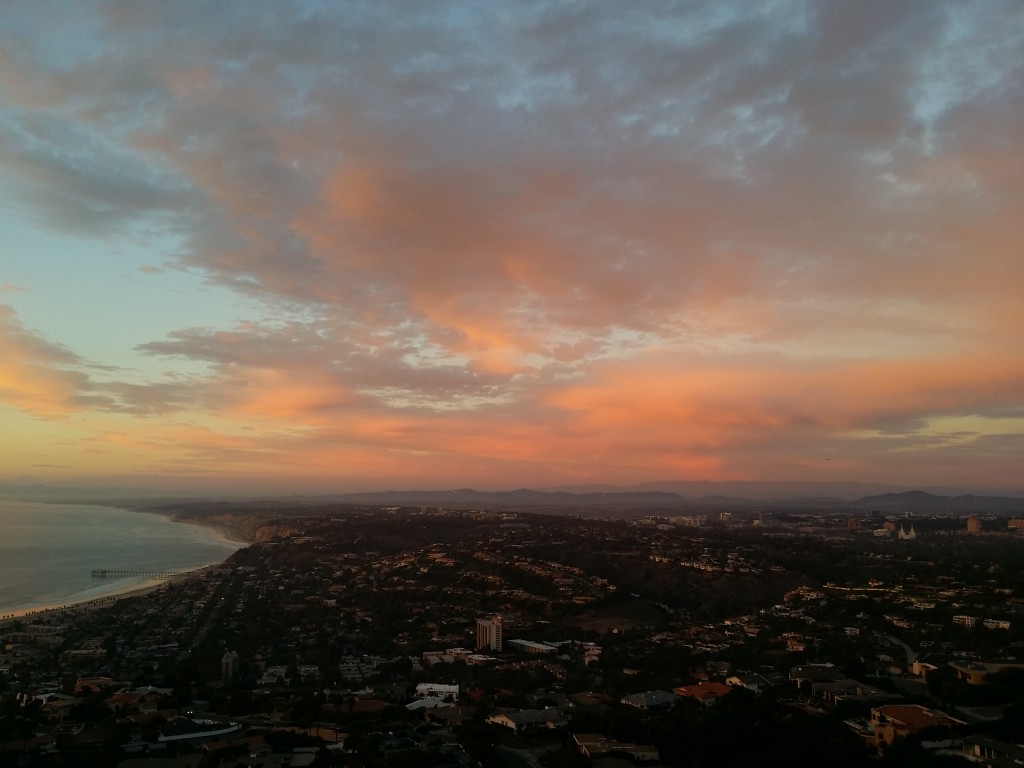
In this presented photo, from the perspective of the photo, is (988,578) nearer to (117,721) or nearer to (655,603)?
(655,603)

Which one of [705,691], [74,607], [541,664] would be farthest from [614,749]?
[74,607]

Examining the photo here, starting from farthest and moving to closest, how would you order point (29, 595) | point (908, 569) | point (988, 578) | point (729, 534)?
point (729, 534), point (29, 595), point (908, 569), point (988, 578)

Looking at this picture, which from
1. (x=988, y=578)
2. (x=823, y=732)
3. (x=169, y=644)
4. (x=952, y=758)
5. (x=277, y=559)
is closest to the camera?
(x=952, y=758)

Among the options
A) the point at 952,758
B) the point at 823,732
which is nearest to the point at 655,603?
the point at 823,732

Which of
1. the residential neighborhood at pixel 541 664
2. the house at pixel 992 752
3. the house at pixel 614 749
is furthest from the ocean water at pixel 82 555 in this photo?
the house at pixel 992 752

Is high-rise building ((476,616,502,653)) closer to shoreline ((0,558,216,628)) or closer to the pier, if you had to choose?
shoreline ((0,558,216,628))
